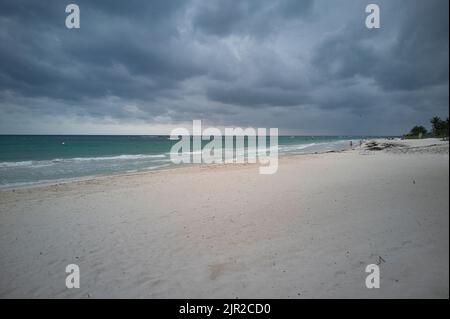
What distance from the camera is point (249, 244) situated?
19.5ft

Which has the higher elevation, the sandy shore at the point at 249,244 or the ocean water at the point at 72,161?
the ocean water at the point at 72,161

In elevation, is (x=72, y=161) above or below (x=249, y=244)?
above

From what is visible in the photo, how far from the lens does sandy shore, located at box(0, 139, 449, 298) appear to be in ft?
11.7

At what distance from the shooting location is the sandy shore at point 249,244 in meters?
3.57

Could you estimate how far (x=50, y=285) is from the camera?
4859 mm

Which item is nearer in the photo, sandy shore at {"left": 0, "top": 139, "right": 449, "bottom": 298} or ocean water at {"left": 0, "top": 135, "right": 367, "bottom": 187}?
sandy shore at {"left": 0, "top": 139, "right": 449, "bottom": 298}

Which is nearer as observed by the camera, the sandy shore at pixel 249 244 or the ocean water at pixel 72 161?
the sandy shore at pixel 249 244

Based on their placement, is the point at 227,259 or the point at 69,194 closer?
the point at 227,259

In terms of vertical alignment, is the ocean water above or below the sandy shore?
above

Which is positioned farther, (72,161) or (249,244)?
(72,161)
